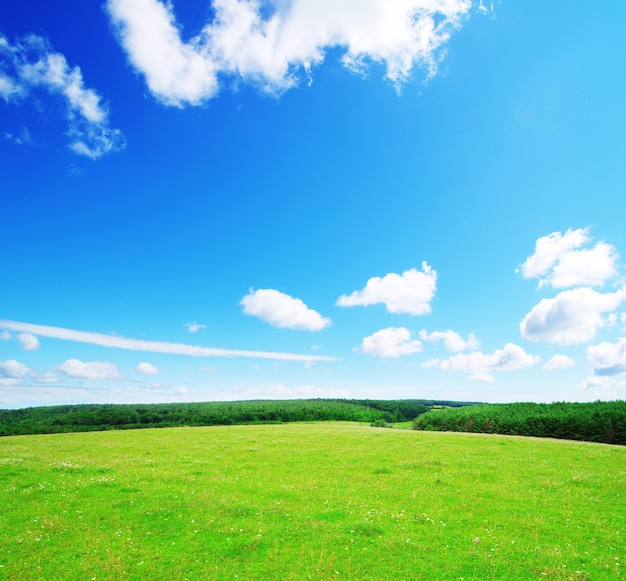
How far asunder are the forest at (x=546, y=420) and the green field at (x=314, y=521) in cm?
4050

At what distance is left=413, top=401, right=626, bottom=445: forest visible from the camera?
5744 cm

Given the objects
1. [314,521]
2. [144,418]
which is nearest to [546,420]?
[314,521]

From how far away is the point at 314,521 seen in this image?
14133mm

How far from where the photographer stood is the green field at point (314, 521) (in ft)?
35.4

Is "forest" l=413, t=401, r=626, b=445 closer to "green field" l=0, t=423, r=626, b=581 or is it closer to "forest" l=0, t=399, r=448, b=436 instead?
"forest" l=0, t=399, r=448, b=436

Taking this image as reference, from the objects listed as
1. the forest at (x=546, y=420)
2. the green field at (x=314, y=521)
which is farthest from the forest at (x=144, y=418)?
the green field at (x=314, y=521)

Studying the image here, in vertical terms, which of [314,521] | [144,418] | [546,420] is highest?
[314,521]

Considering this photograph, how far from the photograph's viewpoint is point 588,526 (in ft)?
45.9

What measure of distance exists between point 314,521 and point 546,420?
67.9 metres

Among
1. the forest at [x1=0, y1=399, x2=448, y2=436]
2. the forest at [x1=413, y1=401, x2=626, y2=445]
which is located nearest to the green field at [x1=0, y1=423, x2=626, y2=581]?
the forest at [x1=413, y1=401, x2=626, y2=445]

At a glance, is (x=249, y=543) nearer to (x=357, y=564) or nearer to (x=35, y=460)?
(x=357, y=564)

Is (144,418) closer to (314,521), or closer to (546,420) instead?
(546,420)

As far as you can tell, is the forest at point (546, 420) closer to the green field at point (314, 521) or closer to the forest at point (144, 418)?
the forest at point (144, 418)

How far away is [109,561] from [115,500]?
7.07m
